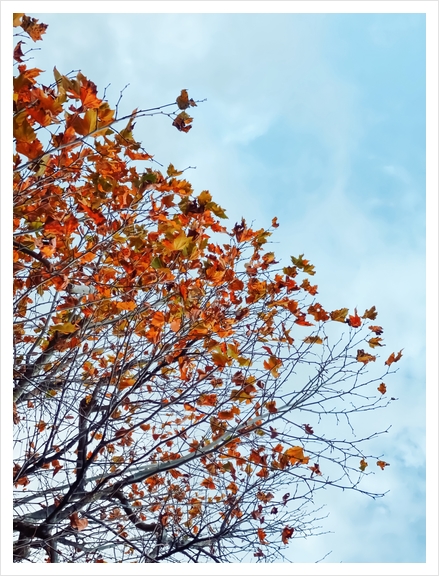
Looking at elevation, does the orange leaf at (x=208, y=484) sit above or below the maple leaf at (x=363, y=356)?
below

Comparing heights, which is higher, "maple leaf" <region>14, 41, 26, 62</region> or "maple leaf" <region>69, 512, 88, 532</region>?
"maple leaf" <region>14, 41, 26, 62</region>

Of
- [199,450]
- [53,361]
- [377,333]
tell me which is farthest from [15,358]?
[377,333]

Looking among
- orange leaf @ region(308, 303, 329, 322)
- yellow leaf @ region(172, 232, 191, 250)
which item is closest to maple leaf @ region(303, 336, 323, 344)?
orange leaf @ region(308, 303, 329, 322)

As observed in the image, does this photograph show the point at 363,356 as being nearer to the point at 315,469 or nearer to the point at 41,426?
the point at 315,469

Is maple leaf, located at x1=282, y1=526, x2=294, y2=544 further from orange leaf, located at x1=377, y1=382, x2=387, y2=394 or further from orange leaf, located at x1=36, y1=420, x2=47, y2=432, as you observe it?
orange leaf, located at x1=36, y1=420, x2=47, y2=432

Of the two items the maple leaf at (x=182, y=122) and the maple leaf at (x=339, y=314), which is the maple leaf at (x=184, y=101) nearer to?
the maple leaf at (x=182, y=122)

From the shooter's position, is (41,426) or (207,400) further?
(207,400)

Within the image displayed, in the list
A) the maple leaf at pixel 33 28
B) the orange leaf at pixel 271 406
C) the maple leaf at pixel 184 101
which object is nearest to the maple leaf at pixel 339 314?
the orange leaf at pixel 271 406

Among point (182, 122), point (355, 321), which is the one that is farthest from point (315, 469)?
point (182, 122)

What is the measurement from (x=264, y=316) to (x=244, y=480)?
1.25 meters

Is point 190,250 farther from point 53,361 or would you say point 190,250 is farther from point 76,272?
point 53,361

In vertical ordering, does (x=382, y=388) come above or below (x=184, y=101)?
below

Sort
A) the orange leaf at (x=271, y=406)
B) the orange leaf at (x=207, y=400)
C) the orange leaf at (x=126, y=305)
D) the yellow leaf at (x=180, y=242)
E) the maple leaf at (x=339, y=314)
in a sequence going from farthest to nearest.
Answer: the maple leaf at (x=339, y=314) < the orange leaf at (x=207, y=400) < the orange leaf at (x=271, y=406) < the orange leaf at (x=126, y=305) < the yellow leaf at (x=180, y=242)
